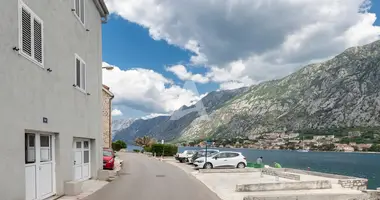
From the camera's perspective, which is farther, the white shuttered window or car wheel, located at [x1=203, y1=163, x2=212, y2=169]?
car wheel, located at [x1=203, y1=163, x2=212, y2=169]

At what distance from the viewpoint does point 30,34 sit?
1095 centimetres

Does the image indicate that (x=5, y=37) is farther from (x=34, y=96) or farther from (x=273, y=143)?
(x=273, y=143)

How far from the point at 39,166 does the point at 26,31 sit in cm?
414

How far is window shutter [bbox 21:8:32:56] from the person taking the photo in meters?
10.5

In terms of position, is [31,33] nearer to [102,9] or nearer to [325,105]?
[102,9]

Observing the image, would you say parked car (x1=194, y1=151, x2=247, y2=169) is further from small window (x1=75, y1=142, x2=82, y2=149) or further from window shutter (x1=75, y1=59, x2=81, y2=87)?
window shutter (x1=75, y1=59, x2=81, y2=87)

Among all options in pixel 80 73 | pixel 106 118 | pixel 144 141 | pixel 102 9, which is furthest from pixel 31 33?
pixel 144 141

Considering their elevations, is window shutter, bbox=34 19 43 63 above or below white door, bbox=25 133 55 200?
above

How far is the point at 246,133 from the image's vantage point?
7279 inches

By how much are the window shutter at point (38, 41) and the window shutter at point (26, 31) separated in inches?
18.5

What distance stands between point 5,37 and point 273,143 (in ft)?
546

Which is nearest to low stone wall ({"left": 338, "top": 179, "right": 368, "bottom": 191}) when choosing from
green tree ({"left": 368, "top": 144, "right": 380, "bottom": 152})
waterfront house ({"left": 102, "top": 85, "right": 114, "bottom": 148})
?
waterfront house ({"left": 102, "top": 85, "right": 114, "bottom": 148})

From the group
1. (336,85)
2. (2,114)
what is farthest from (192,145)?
(2,114)

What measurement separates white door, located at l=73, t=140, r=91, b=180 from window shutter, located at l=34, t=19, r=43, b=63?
597cm
